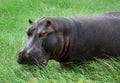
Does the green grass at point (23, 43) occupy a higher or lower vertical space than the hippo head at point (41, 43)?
lower

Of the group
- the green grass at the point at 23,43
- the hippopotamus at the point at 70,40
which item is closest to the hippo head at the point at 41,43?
the hippopotamus at the point at 70,40

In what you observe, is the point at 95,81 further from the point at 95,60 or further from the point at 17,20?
the point at 17,20

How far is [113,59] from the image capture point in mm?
5977

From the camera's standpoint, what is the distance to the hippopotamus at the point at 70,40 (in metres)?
5.70

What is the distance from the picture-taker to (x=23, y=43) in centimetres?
742

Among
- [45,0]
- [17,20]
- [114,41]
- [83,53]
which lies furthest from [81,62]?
[45,0]

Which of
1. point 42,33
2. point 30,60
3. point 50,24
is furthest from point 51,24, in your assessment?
point 30,60

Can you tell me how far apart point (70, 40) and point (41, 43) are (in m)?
0.55

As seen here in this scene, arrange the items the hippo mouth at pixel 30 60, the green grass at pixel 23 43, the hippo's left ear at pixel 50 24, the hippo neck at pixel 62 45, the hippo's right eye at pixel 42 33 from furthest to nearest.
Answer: the hippo neck at pixel 62 45 → the hippo's left ear at pixel 50 24 → the hippo's right eye at pixel 42 33 → the hippo mouth at pixel 30 60 → the green grass at pixel 23 43

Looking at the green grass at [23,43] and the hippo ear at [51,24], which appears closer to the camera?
the green grass at [23,43]

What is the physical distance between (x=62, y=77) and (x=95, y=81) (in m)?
0.43

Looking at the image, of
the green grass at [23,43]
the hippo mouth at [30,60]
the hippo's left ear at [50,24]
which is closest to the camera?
the green grass at [23,43]

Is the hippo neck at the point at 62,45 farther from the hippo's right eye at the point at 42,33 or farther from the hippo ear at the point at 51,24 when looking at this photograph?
the hippo's right eye at the point at 42,33

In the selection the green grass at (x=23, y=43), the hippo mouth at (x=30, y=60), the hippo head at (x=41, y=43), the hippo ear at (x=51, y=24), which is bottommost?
the green grass at (x=23, y=43)
